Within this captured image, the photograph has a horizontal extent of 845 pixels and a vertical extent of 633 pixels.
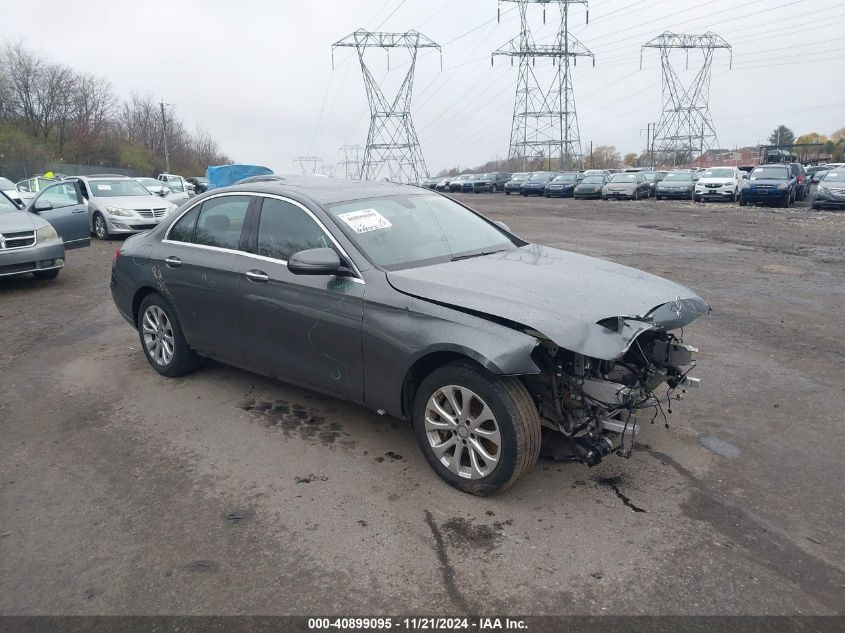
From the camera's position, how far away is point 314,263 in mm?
4074

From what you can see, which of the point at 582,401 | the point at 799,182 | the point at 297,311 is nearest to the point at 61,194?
the point at 297,311

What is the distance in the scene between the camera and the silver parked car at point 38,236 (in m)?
9.23

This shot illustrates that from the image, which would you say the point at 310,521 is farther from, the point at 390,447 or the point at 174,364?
the point at 174,364

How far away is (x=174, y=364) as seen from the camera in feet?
18.4

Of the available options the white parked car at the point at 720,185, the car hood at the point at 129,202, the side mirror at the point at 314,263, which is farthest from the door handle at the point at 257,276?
the white parked car at the point at 720,185

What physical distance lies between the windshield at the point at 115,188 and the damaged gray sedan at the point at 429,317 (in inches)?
492

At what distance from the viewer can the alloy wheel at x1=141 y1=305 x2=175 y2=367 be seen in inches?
222

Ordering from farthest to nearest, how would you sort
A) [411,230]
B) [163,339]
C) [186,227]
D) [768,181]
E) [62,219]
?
[768,181], [62,219], [163,339], [186,227], [411,230]

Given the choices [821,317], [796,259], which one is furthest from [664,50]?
[821,317]

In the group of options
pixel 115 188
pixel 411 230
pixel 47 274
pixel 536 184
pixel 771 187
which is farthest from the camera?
pixel 536 184

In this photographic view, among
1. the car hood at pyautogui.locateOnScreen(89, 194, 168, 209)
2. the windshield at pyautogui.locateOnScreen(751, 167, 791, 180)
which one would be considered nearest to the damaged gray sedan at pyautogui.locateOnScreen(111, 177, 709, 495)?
the car hood at pyautogui.locateOnScreen(89, 194, 168, 209)

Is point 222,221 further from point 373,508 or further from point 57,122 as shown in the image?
point 57,122

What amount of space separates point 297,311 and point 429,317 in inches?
44.5

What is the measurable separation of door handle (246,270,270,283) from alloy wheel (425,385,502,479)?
1636mm
